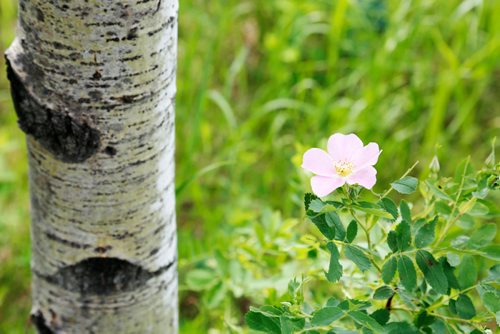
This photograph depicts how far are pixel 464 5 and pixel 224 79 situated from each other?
892 mm

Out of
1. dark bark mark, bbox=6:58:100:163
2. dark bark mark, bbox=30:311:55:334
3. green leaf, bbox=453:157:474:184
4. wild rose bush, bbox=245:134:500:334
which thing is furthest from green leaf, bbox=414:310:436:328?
dark bark mark, bbox=30:311:55:334

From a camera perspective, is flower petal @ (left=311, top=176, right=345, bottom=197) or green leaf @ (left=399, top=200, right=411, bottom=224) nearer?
flower petal @ (left=311, top=176, right=345, bottom=197)

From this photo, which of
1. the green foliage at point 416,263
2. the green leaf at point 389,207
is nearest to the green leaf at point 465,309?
the green foliage at point 416,263

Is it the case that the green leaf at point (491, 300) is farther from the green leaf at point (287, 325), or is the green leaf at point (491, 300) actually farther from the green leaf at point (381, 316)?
the green leaf at point (287, 325)

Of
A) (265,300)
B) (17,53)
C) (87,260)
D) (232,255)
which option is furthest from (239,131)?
(17,53)

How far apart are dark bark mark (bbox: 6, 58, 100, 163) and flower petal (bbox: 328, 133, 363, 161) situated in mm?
338

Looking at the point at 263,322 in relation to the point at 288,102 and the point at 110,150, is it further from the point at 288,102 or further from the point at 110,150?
the point at 288,102

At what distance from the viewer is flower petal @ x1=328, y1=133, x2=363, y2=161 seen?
0.97 metres

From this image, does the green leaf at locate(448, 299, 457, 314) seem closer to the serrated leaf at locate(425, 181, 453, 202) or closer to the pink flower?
the serrated leaf at locate(425, 181, 453, 202)

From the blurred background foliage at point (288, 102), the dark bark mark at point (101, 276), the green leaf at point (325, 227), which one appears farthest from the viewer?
the blurred background foliage at point (288, 102)

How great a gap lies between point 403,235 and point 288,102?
1374 millimetres

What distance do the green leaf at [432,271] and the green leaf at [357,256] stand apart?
9cm

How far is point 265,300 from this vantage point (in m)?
1.37

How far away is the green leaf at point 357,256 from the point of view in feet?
3.27
